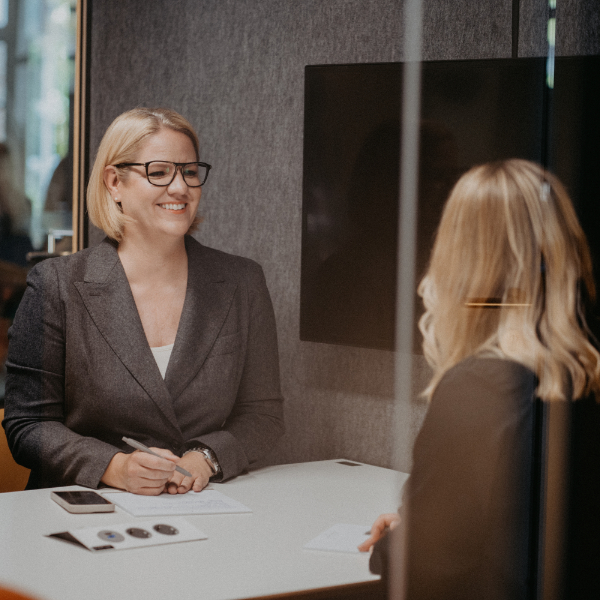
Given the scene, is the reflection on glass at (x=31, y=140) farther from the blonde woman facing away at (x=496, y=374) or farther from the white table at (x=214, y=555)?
the blonde woman facing away at (x=496, y=374)

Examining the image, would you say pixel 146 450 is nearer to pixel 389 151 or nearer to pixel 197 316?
pixel 197 316

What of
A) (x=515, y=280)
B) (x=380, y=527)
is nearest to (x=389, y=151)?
(x=515, y=280)

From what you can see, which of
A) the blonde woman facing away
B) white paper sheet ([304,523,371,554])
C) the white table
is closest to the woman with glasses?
the white table

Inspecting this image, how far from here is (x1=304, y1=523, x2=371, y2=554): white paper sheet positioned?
701mm

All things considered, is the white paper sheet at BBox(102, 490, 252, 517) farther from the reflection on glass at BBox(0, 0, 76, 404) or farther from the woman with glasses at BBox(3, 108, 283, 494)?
the reflection on glass at BBox(0, 0, 76, 404)

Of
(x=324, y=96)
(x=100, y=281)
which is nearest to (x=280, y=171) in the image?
(x=324, y=96)

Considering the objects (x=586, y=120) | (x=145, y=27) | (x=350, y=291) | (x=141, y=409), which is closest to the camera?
(x=586, y=120)

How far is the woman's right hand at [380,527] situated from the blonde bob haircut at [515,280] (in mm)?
126

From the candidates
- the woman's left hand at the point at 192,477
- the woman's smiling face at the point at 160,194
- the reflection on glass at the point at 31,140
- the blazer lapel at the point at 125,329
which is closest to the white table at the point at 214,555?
the woman's left hand at the point at 192,477

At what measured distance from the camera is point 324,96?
981 millimetres

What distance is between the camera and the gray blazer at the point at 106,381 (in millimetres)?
1089

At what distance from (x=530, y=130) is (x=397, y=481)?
331 mm

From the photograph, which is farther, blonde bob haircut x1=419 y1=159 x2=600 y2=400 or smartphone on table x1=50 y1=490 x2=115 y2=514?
smartphone on table x1=50 y1=490 x2=115 y2=514

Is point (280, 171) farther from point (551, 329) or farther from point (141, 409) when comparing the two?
point (551, 329)
